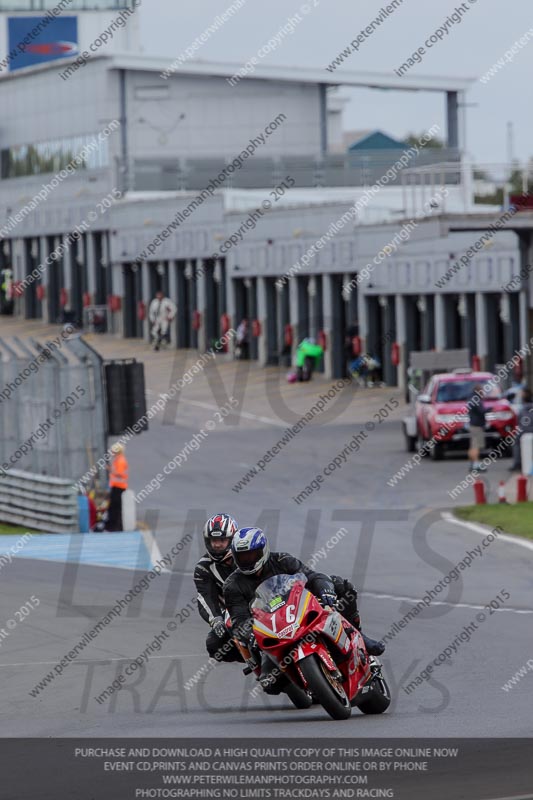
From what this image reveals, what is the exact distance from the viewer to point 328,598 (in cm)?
1103

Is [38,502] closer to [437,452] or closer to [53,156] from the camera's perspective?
[437,452]

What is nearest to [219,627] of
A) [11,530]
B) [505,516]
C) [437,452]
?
[505,516]

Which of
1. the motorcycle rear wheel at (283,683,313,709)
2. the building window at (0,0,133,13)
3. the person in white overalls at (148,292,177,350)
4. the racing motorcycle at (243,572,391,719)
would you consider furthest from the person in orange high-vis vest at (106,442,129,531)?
the building window at (0,0,133,13)

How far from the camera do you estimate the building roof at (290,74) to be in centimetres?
6581

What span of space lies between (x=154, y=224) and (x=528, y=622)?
1840 inches

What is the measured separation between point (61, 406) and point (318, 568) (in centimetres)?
762

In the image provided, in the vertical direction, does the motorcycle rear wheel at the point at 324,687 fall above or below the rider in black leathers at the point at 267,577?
below

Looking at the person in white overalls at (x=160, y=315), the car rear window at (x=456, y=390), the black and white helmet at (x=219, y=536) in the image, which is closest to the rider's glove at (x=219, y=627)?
the black and white helmet at (x=219, y=536)

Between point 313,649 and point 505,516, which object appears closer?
point 313,649

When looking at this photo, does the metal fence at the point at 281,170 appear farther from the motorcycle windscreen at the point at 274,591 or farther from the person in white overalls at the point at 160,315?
the motorcycle windscreen at the point at 274,591

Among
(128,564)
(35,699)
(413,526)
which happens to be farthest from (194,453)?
(35,699)

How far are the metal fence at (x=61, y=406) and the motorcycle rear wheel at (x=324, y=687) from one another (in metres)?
16.7

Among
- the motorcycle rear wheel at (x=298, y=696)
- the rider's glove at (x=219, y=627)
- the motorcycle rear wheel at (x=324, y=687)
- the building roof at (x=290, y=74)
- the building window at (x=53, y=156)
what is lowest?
the motorcycle rear wheel at (x=298, y=696)
